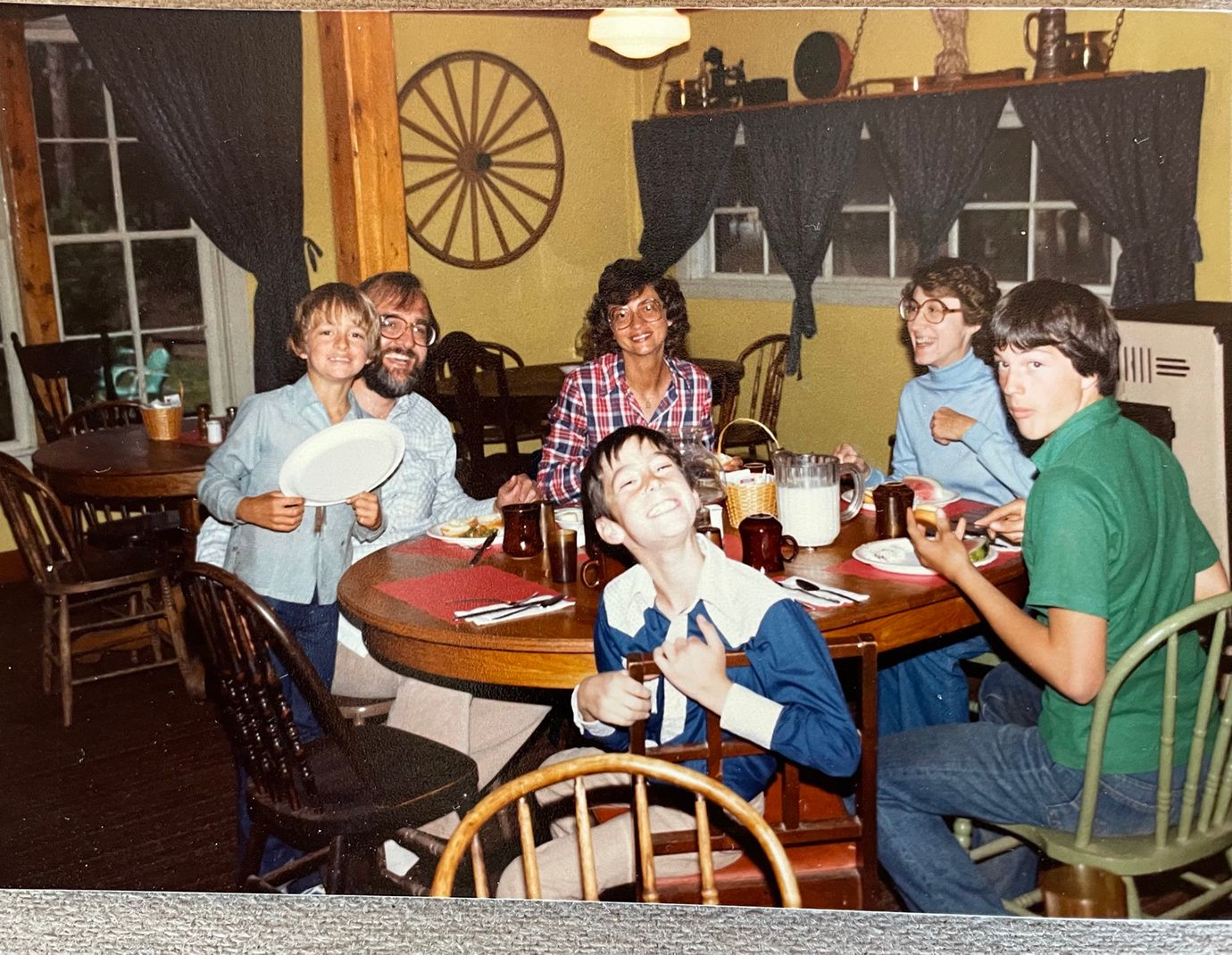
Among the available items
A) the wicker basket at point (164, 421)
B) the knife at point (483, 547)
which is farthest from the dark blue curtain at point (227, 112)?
the wicker basket at point (164, 421)

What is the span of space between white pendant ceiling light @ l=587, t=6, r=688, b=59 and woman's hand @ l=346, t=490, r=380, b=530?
3.08ft

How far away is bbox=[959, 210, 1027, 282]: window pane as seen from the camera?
2068 millimetres

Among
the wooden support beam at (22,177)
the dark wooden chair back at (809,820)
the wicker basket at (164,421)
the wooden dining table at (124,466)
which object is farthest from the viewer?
the wicker basket at (164,421)

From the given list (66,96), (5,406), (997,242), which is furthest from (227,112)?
(5,406)

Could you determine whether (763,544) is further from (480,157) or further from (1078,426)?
(480,157)

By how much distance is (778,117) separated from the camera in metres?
2.52

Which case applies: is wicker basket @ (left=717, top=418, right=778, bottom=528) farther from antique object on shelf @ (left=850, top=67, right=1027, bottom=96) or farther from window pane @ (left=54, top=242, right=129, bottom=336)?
window pane @ (left=54, top=242, right=129, bottom=336)

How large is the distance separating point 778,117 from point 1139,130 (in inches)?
28.8

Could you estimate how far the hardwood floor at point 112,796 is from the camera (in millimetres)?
2334

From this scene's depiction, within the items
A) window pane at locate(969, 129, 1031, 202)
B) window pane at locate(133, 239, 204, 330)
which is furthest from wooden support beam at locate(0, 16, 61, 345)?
window pane at locate(969, 129, 1031, 202)

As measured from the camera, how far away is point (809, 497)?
2086 millimetres

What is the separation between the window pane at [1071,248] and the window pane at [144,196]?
5.64 ft

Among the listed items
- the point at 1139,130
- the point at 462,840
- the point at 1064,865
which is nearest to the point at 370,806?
the point at 462,840

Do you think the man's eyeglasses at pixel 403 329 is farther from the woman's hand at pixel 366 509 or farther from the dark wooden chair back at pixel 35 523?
the dark wooden chair back at pixel 35 523
